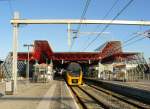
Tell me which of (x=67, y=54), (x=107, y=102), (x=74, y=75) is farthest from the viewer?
(x=67, y=54)

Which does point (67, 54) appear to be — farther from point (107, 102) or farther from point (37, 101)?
point (37, 101)

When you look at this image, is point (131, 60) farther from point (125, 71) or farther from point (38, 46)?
point (125, 71)

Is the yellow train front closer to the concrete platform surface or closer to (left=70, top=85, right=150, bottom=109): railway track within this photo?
(left=70, top=85, right=150, bottom=109): railway track

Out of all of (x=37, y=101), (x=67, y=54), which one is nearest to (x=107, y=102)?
(x=37, y=101)

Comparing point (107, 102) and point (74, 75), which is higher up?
point (74, 75)

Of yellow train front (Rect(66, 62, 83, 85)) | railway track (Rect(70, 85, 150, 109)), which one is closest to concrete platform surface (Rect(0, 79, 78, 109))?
railway track (Rect(70, 85, 150, 109))

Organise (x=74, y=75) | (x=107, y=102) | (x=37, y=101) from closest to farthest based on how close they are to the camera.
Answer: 1. (x=37, y=101)
2. (x=107, y=102)
3. (x=74, y=75)

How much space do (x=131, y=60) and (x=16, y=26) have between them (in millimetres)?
78329

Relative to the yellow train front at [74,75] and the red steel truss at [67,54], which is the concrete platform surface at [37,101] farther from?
the red steel truss at [67,54]

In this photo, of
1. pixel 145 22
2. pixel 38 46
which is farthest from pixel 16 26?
pixel 38 46

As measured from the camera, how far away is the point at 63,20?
31.4 meters

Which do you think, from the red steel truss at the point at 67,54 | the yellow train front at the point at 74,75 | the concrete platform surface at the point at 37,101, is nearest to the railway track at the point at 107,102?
the concrete platform surface at the point at 37,101

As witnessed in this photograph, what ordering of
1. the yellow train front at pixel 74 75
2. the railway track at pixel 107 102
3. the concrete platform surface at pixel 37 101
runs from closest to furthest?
the concrete platform surface at pixel 37 101, the railway track at pixel 107 102, the yellow train front at pixel 74 75

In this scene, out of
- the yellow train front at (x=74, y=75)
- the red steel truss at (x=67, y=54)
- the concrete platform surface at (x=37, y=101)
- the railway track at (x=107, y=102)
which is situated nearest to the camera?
the concrete platform surface at (x=37, y=101)
